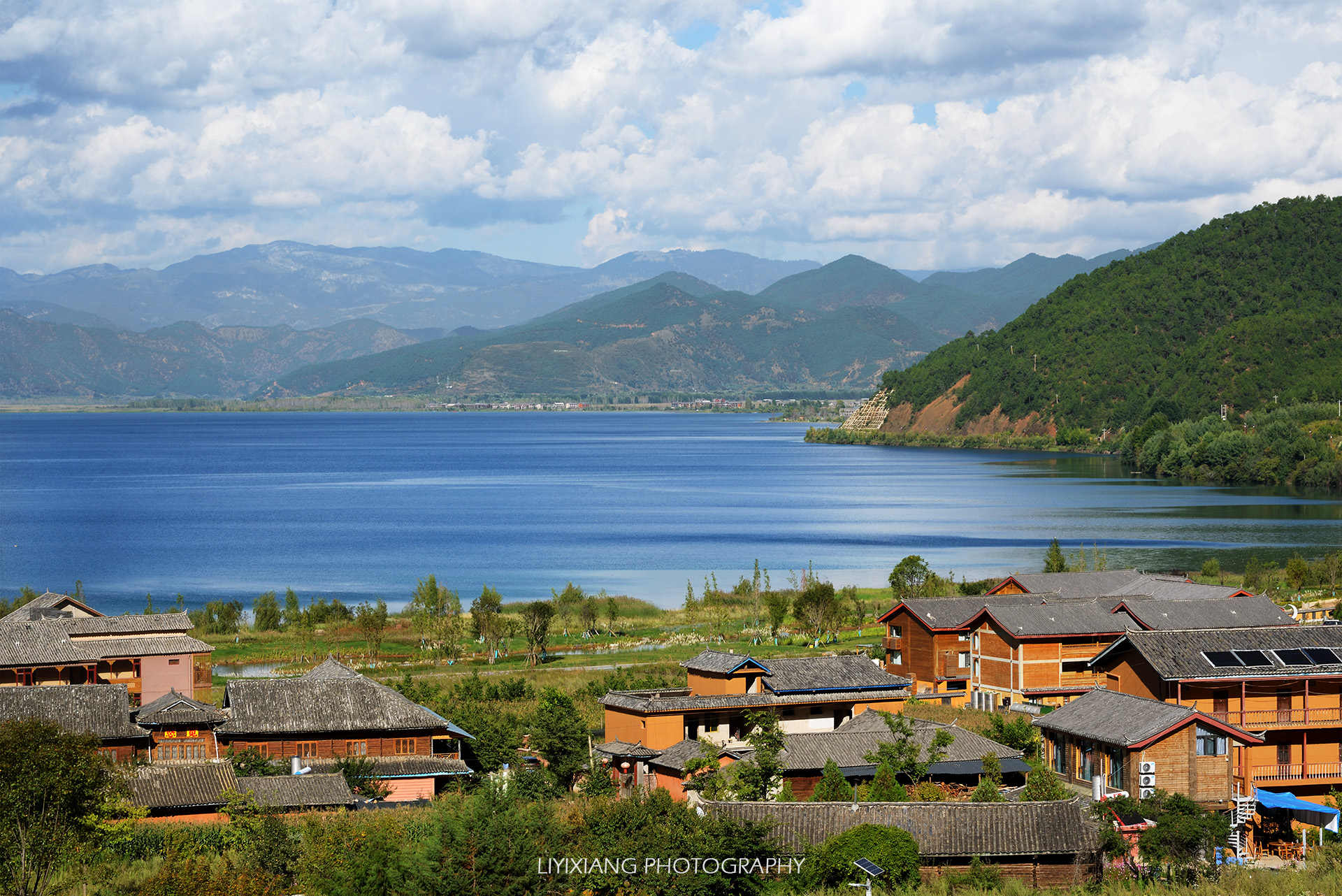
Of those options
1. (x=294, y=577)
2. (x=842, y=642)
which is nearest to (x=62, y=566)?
(x=294, y=577)

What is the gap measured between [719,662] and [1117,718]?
1087cm

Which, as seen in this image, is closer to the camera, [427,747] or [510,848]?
[510,848]

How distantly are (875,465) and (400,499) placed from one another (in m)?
69.1

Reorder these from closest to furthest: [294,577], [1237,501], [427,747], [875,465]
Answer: [427,747] → [294,577] → [1237,501] → [875,465]

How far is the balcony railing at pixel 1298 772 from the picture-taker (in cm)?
2747

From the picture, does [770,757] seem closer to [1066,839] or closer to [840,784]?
[840,784]

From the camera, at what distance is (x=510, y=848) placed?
20625mm

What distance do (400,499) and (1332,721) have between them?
98.8m

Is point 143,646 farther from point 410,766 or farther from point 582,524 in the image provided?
point 582,524

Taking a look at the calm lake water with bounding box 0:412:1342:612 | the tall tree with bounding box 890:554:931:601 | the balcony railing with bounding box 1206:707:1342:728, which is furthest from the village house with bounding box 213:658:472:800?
the calm lake water with bounding box 0:412:1342:612

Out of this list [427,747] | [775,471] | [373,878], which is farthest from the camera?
[775,471]

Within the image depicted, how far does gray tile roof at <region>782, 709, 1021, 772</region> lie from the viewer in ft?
95.8

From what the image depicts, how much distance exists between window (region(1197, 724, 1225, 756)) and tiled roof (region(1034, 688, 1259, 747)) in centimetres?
29

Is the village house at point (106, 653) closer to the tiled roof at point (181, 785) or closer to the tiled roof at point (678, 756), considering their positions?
the tiled roof at point (181, 785)
